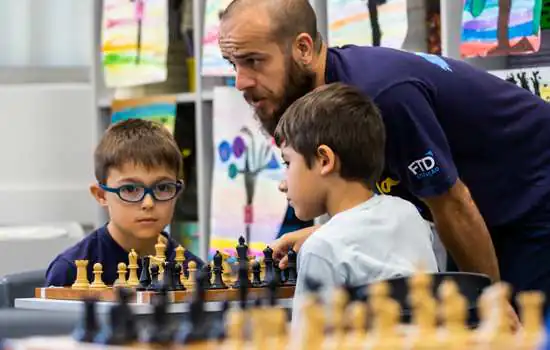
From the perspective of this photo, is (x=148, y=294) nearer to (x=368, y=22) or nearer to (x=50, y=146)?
(x=368, y=22)

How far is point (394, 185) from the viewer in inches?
90.2

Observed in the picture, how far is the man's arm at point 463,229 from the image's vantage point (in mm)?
2127

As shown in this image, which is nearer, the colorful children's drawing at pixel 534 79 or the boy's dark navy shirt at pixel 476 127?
the boy's dark navy shirt at pixel 476 127

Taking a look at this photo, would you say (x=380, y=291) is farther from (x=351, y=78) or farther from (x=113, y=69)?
(x=113, y=69)

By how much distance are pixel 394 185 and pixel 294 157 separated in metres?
0.36

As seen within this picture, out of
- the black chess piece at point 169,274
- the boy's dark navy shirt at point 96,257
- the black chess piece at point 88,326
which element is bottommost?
the boy's dark navy shirt at point 96,257

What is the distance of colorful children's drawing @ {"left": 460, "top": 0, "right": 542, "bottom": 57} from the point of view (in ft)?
9.97

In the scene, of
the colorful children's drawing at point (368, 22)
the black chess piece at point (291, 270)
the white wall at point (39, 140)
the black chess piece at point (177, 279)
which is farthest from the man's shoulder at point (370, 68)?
the white wall at point (39, 140)

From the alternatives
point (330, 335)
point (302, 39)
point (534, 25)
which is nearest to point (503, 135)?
point (302, 39)

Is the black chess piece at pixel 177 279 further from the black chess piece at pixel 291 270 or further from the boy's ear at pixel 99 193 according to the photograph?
the boy's ear at pixel 99 193

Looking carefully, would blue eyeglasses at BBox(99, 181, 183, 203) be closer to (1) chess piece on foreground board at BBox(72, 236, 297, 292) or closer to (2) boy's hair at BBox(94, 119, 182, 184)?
(2) boy's hair at BBox(94, 119, 182, 184)

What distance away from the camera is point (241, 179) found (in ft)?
12.9

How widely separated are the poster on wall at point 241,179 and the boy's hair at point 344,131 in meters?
1.80

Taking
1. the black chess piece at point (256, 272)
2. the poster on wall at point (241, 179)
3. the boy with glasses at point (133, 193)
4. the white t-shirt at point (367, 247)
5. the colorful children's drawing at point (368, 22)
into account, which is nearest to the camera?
the white t-shirt at point (367, 247)
